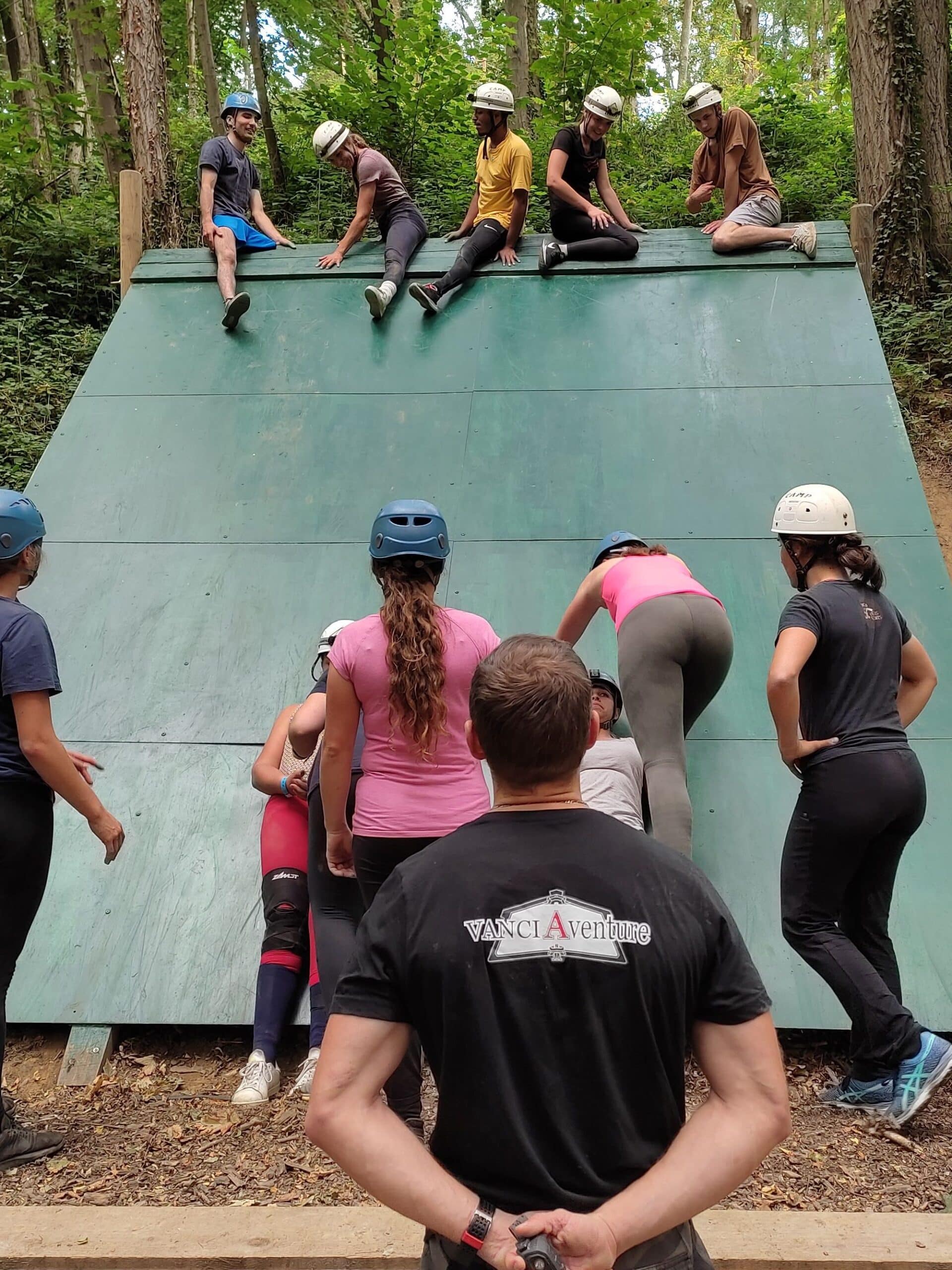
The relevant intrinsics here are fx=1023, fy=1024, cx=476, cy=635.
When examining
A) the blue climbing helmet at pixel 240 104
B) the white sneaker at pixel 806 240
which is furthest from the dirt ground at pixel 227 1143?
the blue climbing helmet at pixel 240 104

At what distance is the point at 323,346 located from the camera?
636cm

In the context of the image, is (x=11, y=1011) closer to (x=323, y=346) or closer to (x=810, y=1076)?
(x=810, y=1076)

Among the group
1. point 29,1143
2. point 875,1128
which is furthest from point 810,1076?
point 29,1143

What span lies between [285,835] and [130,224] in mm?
4999

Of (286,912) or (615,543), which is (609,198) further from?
(286,912)

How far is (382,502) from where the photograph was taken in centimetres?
545

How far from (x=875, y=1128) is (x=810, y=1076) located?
16.3 inches

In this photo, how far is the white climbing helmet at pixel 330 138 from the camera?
6.73 meters

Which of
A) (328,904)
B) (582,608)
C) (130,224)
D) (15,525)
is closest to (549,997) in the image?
(328,904)

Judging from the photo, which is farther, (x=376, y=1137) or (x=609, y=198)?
(x=609, y=198)

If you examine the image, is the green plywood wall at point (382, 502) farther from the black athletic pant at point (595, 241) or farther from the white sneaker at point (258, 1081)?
the white sneaker at point (258, 1081)

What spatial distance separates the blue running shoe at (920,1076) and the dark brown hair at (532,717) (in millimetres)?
2247

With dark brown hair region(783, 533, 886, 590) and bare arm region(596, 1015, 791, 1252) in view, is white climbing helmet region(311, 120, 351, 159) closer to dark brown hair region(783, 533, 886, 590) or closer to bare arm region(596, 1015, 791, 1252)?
dark brown hair region(783, 533, 886, 590)

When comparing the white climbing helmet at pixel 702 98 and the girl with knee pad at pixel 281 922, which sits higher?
the white climbing helmet at pixel 702 98
